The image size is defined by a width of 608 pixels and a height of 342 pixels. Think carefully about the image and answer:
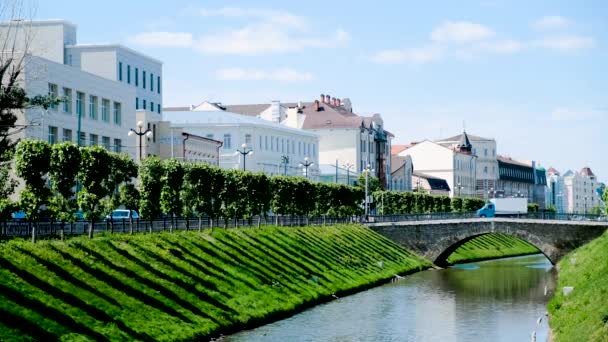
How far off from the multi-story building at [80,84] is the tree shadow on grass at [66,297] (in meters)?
30.8

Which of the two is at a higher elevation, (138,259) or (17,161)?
(17,161)

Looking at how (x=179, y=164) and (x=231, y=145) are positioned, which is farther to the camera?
(x=231, y=145)

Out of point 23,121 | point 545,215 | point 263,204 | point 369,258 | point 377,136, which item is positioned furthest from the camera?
point 377,136

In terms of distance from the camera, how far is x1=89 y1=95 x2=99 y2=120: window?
286 feet

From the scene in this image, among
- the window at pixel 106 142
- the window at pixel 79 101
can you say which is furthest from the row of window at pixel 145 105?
the window at pixel 79 101

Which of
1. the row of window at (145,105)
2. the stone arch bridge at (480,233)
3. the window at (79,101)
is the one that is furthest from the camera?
the stone arch bridge at (480,233)

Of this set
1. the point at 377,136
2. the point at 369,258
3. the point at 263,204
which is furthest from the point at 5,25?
the point at 377,136

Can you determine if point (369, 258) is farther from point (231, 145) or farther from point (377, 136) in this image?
point (377, 136)

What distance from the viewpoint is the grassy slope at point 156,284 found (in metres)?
41.8

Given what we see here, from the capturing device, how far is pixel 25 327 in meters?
39.0

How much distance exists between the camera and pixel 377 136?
6821 inches

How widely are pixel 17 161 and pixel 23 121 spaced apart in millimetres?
26404

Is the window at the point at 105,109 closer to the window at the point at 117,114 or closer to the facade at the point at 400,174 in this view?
the window at the point at 117,114

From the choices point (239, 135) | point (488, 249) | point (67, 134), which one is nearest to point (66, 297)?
point (67, 134)
